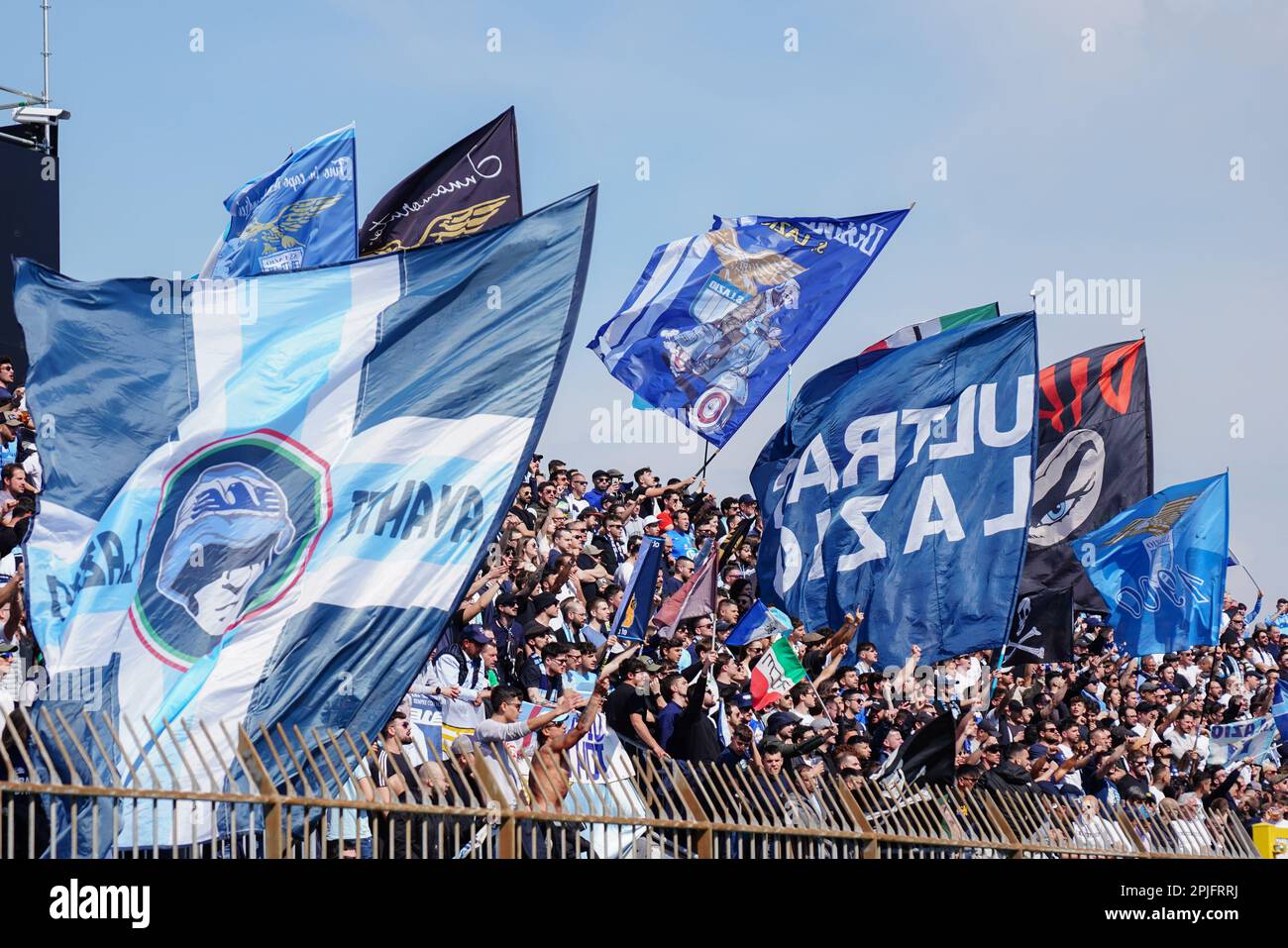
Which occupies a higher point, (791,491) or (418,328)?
(418,328)

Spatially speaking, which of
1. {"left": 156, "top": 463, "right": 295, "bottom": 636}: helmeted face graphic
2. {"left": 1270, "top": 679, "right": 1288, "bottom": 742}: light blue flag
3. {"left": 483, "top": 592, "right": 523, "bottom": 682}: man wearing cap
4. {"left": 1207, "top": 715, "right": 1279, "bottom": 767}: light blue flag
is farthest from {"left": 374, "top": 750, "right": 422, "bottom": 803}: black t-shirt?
{"left": 1270, "top": 679, "right": 1288, "bottom": 742}: light blue flag

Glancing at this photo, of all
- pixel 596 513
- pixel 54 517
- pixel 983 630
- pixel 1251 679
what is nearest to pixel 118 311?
pixel 54 517

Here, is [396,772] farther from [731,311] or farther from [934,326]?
[934,326]

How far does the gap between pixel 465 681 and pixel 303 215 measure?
6.99 meters

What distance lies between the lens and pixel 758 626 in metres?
19.1

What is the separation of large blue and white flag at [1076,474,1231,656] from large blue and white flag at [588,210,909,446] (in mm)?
6327

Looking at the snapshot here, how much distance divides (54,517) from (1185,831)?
8594mm

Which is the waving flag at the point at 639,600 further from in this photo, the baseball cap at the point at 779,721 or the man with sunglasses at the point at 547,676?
the baseball cap at the point at 779,721

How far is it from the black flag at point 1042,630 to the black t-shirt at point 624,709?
816 cm

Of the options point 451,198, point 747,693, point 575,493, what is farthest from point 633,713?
point 451,198

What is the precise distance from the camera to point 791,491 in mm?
17203

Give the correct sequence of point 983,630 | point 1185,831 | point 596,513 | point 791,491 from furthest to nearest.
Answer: point 596,513, point 791,491, point 983,630, point 1185,831
